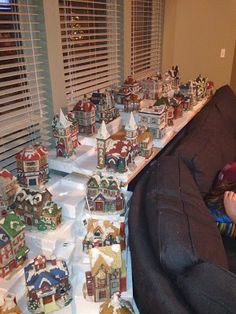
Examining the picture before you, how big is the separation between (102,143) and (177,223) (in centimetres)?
56

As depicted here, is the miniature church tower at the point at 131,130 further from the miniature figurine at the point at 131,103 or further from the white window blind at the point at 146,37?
the white window blind at the point at 146,37

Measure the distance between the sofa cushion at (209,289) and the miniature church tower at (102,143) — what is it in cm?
71

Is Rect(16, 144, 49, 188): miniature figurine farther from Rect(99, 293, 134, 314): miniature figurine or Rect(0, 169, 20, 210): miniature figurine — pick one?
Rect(99, 293, 134, 314): miniature figurine

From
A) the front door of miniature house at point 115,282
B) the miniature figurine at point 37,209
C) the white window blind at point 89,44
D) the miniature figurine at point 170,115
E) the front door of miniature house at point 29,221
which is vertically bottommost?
the front door of miniature house at point 115,282

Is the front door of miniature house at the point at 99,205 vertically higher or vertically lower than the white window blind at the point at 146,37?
lower

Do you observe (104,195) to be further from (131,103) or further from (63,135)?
(131,103)

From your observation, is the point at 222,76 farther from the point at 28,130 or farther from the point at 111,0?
the point at 28,130

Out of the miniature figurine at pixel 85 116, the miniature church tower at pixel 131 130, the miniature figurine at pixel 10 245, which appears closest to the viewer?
the miniature figurine at pixel 10 245

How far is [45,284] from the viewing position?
3.34 feet

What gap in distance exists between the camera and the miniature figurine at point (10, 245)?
1048mm

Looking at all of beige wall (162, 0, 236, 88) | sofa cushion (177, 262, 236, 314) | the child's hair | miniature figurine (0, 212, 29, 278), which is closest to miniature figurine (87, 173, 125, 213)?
miniature figurine (0, 212, 29, 278)

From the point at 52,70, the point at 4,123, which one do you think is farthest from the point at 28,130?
the point at 52,70

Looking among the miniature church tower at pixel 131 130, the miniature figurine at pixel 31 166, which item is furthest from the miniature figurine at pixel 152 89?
the miniature figurine at pixel 31 166

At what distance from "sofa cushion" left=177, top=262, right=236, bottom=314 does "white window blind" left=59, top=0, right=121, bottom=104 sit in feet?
4.37
